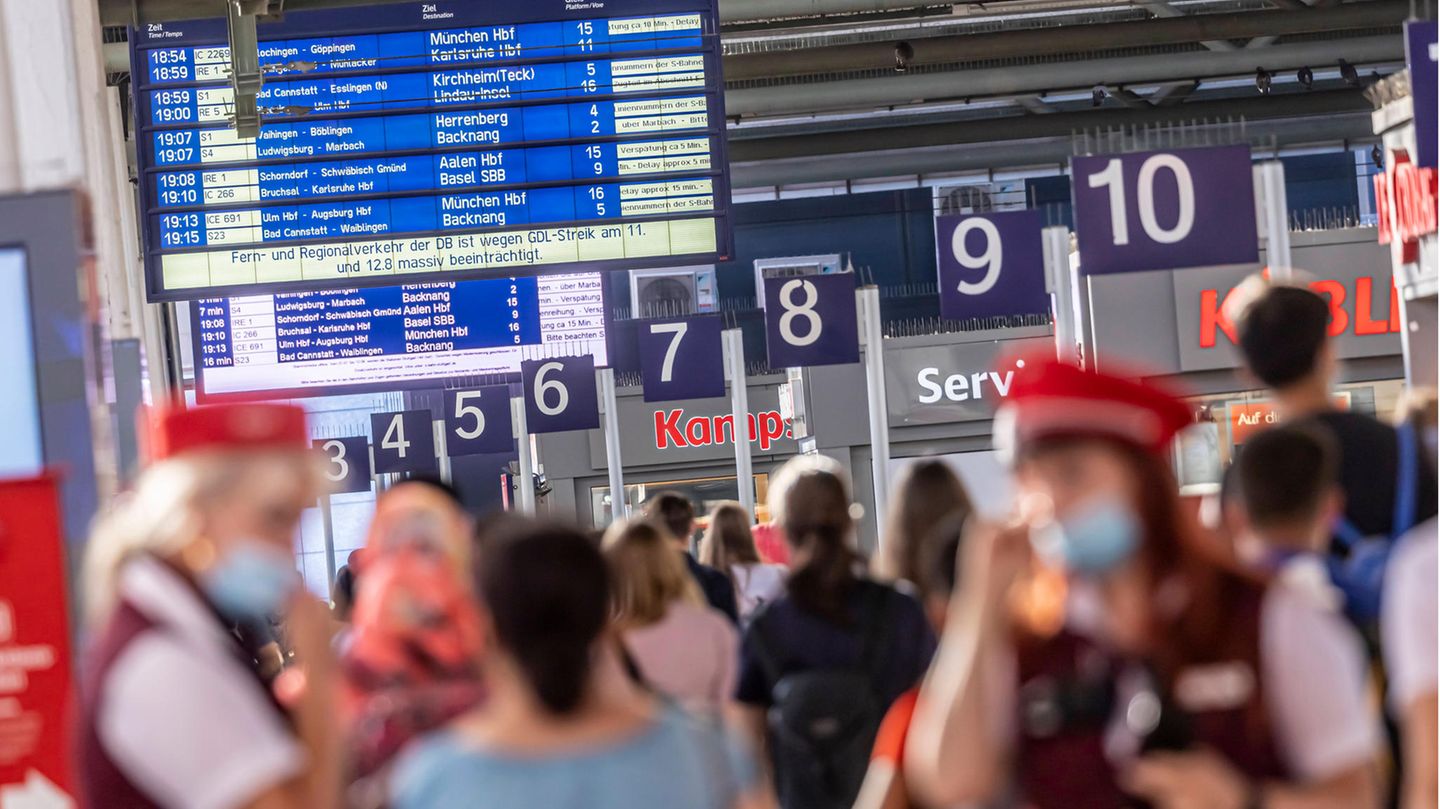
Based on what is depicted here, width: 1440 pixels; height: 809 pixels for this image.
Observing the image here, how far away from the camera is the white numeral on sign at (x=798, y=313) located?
14.1m

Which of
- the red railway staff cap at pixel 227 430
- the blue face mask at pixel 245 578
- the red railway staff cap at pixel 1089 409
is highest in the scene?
the red railway staff cap at pixel 227 430

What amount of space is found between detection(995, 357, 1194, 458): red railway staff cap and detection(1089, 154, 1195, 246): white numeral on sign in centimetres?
583

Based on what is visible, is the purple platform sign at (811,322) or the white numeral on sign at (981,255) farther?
the purple platform sign at (811,322)

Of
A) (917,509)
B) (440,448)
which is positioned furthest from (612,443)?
(917,509)

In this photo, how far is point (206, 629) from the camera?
2.34 meters

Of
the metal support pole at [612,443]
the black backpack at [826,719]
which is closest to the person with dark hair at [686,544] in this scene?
the black backpack at [826,719]

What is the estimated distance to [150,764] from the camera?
2.24 meters

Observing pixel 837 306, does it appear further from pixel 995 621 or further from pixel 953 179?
pixel 953 179

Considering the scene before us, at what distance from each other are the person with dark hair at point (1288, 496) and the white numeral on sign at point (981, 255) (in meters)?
7.58

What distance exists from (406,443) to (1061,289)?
1263 centimetres

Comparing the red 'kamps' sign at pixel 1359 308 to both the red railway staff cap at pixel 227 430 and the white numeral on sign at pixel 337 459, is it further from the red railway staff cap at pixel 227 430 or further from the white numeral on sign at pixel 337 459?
the red railway staff cap at pixel 227 430

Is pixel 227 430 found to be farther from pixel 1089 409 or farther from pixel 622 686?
pixel 1089 409


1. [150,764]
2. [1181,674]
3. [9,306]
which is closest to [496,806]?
[150,764]

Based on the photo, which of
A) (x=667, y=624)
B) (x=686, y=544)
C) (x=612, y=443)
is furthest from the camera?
(x=612, y=443)
